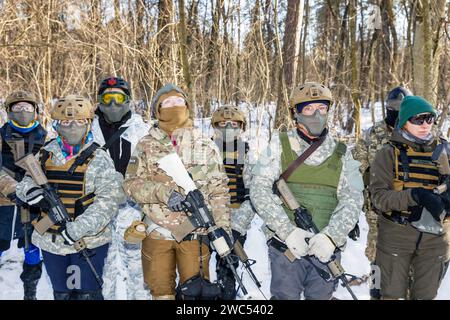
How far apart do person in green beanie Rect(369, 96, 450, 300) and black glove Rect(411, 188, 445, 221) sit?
9 cm

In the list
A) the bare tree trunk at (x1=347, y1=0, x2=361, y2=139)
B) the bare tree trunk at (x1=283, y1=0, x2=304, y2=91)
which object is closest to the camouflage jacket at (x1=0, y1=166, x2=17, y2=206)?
the bare tree trunk at (x1=283, y1=0, x2=304, y2=91)

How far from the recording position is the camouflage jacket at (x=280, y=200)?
2.67m

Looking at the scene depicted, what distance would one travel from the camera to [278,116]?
26.7 ft

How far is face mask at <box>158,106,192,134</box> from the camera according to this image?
290 centimetres

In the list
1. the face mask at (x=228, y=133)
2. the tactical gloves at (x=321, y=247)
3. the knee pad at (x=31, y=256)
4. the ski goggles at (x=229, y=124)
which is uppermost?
the ski goggles at (x=229, y=124)

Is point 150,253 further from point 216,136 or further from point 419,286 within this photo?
point 419,286

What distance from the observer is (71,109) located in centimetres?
299

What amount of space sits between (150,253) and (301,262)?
3.59ft

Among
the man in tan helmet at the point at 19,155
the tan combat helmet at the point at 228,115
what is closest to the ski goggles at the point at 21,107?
the man in tan helmet at the point at 19,155

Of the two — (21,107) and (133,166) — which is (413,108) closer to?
(133,166)

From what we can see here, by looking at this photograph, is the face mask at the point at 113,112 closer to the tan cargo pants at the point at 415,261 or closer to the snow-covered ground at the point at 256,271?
the snow-covered ground at the point at 256,271

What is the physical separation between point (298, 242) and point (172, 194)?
92 cm
